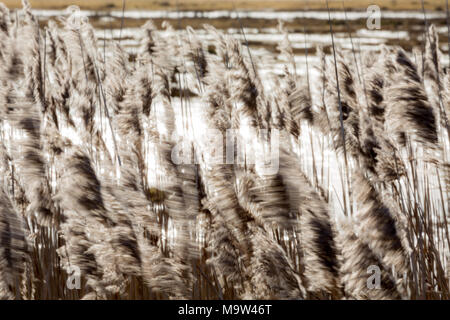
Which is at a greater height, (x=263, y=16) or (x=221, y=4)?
(x=263, y=16)

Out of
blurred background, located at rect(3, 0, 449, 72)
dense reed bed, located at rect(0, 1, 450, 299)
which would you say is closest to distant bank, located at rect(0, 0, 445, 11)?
blurred background, located at rect(3, 0, 449, 72)

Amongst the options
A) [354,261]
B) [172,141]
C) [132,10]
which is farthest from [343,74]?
[132,10]

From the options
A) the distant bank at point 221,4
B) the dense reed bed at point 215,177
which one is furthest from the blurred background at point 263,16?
the dense reed bed at point 215,177

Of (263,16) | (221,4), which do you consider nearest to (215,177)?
(221,4)

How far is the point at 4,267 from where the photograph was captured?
Result: 2.38 m

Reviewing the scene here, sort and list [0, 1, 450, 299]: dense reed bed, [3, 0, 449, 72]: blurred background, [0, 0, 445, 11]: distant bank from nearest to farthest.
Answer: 1. [0, 1, 450, 299]: dense reed bed
2. [0, 0, 445, 11]: distant bank
3. [3, 0, 449, 72]: blurred background

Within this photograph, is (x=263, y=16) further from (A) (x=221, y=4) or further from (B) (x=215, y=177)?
(B) (x=215, y=177)

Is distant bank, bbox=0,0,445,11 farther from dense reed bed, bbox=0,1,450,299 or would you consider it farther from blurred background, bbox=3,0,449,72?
dense reed bed, bbox=0,1,450,299

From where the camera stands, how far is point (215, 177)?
213 centimetres

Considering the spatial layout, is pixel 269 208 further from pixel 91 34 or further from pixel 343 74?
pixel 91 34

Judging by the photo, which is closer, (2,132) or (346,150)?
(346,150)

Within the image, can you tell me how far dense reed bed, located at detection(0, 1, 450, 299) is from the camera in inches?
81.0

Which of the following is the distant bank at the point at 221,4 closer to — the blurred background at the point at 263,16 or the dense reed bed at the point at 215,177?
the blurred background at the point at 263,16
